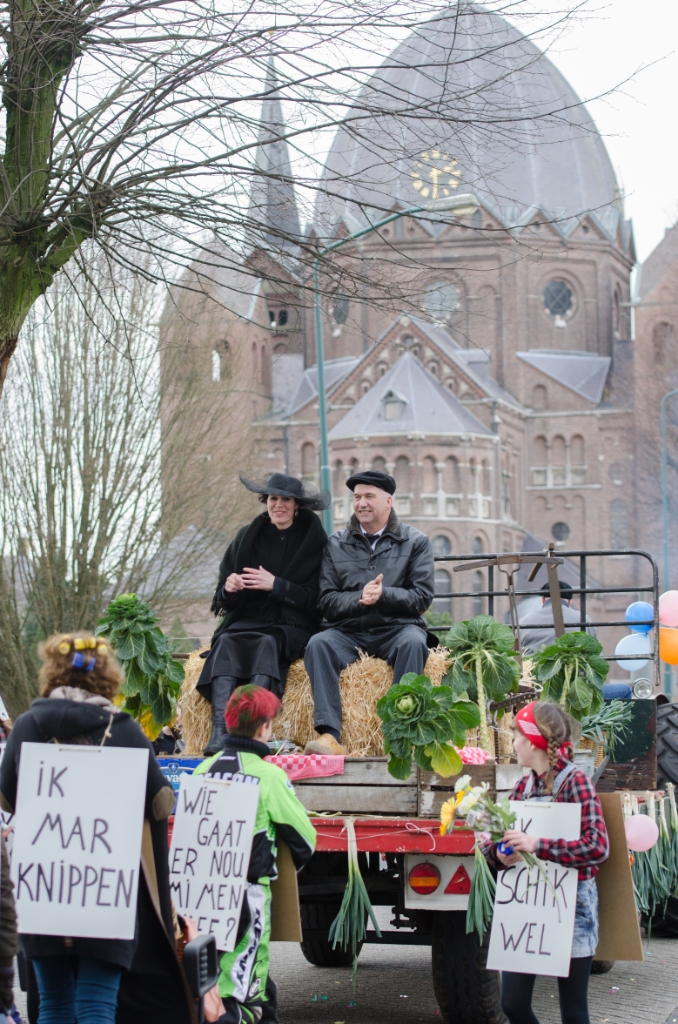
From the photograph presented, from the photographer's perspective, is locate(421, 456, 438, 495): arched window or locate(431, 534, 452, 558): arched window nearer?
locate(431, 534, 452, 558): arched window

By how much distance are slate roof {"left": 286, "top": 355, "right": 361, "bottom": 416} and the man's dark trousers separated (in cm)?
7336

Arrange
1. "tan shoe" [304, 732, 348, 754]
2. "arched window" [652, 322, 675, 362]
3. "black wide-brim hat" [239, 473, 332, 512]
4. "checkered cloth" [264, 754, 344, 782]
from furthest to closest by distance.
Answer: "arched window" [652, 322, 675, 362], "black wide-brim hat" [239, 473, 332, 512], "tan shoe" [304, 732, 348, 754], "checkered cloth" [264, 754, 344, 782]

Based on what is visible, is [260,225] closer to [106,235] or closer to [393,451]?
[106,235]

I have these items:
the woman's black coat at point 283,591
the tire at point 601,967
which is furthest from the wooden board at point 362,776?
the tire at point 601,967

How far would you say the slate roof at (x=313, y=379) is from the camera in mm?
81750

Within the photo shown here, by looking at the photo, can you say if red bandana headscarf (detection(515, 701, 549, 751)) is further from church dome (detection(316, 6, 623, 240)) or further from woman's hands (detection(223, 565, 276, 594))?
church dome (detection(316, 6, 623, 240))

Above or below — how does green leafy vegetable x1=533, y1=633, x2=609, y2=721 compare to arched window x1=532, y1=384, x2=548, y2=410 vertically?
below

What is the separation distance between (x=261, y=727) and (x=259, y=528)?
2.73 meters

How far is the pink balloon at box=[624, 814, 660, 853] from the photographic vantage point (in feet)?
24.5

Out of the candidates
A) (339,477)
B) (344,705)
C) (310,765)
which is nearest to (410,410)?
(339,477)

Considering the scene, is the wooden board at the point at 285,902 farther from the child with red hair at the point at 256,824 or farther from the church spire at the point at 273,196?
the church spire at the point at 273,196

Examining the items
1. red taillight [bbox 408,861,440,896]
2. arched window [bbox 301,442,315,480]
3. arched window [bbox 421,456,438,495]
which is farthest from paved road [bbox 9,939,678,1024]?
arched window [bbox 301,442,315,480]

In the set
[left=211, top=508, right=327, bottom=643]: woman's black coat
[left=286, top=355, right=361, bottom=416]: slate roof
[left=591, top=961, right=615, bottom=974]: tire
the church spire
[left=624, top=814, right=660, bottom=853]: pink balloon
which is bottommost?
[left=591, top=961, right=615, bottom=974]: tire

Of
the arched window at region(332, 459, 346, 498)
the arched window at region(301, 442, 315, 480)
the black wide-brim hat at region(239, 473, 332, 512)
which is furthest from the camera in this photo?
the arched window at region(301, 442, 315, 480)
